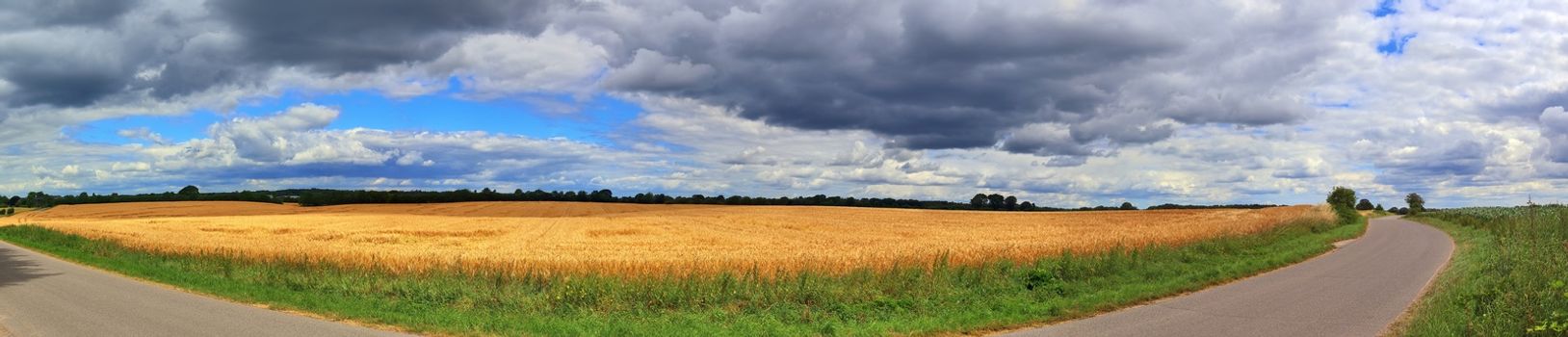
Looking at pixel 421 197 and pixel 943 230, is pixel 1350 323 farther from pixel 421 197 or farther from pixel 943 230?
pixel 421 197

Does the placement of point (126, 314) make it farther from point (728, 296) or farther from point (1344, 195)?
point (1344, 195)

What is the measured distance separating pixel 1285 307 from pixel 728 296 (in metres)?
9.21

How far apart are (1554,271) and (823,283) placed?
12766mm

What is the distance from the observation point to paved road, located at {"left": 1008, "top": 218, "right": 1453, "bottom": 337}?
39.5 feet

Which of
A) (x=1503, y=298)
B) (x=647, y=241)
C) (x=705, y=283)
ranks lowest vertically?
(x=705, y=283)

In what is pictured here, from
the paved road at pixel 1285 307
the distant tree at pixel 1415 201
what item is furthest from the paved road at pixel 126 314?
the distant tree at pixel 1415 201

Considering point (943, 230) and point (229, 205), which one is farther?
point (229, 205)

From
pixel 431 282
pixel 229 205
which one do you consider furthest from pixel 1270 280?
pixel 229 205

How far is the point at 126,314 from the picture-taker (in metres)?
13.6

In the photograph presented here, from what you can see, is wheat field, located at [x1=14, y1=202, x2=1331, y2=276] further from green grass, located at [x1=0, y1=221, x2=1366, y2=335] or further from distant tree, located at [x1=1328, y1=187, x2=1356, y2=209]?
distant tree, located at [x1=1328, y1=187, x2=1356, y2=209]

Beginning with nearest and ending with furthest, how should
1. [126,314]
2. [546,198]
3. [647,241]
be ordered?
[126,314] → [647,241] → [546,198]

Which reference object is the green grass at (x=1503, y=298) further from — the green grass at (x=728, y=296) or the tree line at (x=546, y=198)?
the tree line at (x=546, y=198)

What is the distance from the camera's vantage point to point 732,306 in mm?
13859

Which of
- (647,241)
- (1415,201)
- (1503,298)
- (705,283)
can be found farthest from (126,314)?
(1415,201)
